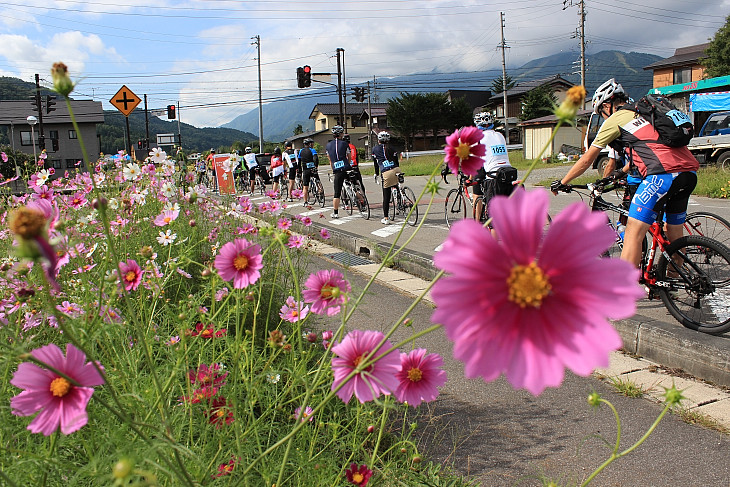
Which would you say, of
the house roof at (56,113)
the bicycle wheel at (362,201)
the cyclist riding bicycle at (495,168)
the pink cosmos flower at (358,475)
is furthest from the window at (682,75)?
the house roof at (56,113)

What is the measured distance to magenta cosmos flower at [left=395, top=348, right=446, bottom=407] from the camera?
1.46 meters

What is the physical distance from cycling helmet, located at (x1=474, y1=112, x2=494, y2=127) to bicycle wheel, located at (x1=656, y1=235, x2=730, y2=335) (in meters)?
3.64

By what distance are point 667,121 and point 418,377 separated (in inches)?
144

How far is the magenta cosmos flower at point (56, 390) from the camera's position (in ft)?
3.20

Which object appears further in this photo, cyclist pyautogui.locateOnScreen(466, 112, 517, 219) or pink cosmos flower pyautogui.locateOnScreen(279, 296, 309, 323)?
cyclist pyautogui.locateOnScreen(466, 112, 517, 219)

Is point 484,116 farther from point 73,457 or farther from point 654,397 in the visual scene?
point 73,457

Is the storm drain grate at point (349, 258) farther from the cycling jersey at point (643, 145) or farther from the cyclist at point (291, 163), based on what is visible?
the cyclist at point (291, 163)

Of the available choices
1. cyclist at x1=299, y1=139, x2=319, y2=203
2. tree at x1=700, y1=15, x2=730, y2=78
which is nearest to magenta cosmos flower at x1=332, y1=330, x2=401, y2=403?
cyclist at x1=299, y1=139, x2=319, y2=203

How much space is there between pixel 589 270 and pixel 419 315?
4.39 metres

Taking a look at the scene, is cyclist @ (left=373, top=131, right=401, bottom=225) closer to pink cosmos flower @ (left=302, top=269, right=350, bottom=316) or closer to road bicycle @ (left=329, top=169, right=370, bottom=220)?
road bicycle @ (left=329, top=169, right=370, bottom=220)

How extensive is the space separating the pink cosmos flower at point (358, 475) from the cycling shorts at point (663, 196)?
349 centimetres

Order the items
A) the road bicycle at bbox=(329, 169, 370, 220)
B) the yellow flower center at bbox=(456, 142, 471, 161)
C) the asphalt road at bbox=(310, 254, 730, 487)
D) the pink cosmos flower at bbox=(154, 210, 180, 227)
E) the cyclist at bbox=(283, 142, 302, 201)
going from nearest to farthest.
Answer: the yellow flower center at bbox=(456, 142, 471, 161) < the asphalt road at bbox=(310, 254, 730, 487) < the pink cosmos flower at bbox=(154, 210, 180, 227) < the road bicycle at bbox=(329, 169, 370, 220) < the cyclist at bbox=(283, 142, 302, 201)

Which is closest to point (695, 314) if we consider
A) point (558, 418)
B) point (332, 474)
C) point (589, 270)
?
point (558, 418)

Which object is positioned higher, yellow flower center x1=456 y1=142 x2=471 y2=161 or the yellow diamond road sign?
the yellow diamond road sign
